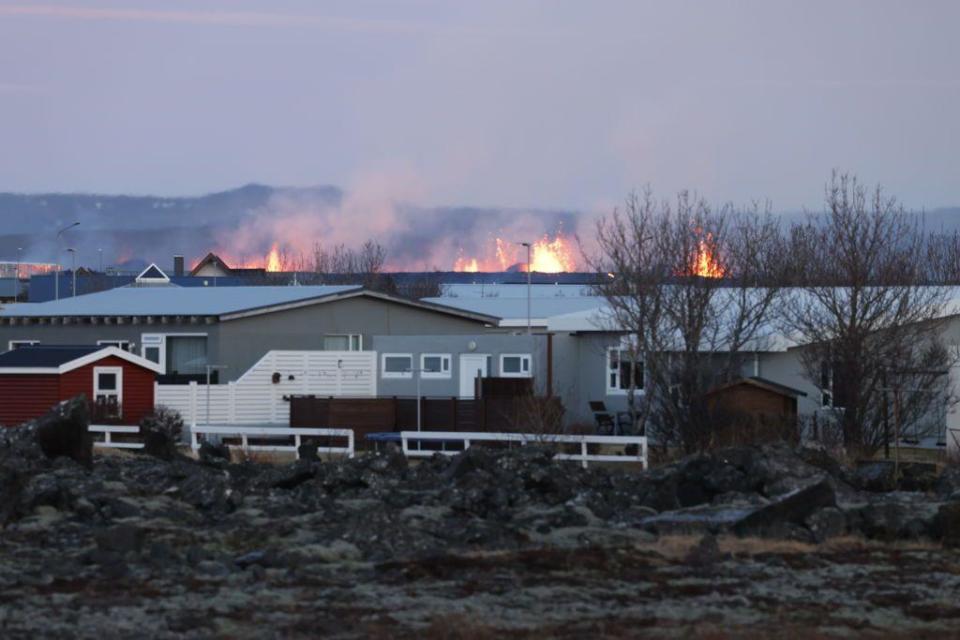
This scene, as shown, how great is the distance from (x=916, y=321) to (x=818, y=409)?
127 inches

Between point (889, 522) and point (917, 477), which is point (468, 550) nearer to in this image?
point (889, 522)

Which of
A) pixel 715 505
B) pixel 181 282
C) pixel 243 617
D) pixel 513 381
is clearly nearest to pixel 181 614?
pixel 243 617

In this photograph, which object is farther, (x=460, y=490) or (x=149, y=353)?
(x=149, y=353)

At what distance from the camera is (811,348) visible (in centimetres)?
3862

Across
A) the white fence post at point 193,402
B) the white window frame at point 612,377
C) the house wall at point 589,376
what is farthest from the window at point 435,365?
the white fence post at point 193,402

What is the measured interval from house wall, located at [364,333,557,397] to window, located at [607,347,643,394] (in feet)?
6.61

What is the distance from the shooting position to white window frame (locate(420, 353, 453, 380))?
1874 inches

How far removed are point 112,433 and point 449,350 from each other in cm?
1259

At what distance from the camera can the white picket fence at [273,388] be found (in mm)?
43875

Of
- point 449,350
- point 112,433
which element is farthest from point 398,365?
point 112,433

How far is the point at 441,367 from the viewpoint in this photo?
156 feet

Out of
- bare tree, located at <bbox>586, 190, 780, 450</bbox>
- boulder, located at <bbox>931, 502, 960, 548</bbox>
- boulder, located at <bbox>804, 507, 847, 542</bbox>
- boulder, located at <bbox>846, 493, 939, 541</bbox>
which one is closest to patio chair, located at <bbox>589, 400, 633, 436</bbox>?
bare tree, located at <bbox>586, 190, 780, 450</bbox>

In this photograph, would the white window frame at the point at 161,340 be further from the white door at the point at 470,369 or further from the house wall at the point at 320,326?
the white door at the point at 470,369

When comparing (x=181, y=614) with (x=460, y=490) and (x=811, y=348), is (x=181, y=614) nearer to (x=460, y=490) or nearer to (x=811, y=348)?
(x=460, y=490)
